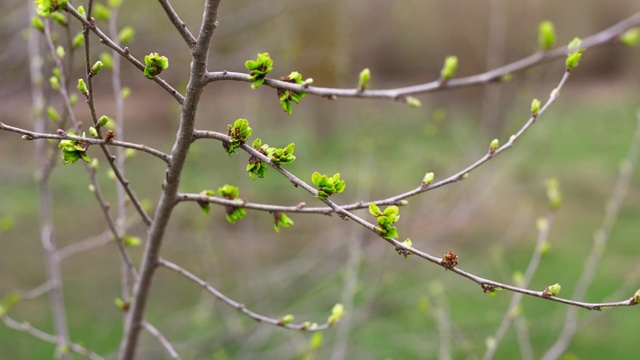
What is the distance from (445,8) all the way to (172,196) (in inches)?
218

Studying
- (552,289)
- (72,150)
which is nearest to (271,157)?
(72,150)

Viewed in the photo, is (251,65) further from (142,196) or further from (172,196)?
(142,196)

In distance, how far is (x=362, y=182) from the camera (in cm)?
356

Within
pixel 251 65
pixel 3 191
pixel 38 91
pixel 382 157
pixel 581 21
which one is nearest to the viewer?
pixel 251 65

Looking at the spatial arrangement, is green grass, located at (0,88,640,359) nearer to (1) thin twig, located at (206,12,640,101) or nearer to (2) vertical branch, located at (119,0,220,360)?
(2) vertical branch, located at (119,0,220,360)

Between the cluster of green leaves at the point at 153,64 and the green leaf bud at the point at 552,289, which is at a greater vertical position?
the cluster of green leaves at the point at 153,64

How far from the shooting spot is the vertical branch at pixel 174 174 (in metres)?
1.01

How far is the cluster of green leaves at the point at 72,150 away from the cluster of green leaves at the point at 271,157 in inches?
10.3

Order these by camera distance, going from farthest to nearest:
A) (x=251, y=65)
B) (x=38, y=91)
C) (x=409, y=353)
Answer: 1. (x=409, y=353)
2. (x=38, y=91)
3. (x=251, y=65)

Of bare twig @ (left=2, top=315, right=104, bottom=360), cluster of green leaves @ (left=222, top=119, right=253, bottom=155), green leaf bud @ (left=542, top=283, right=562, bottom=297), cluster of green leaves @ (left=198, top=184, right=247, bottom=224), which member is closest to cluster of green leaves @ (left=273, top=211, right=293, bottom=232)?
cluster of green leaves @ (left=198, top=184, right=247, bottom=224)

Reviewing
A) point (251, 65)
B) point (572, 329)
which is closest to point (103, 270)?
point (572, 329)

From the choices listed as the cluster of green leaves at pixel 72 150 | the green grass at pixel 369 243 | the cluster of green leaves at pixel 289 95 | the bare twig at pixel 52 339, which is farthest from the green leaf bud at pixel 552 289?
the green grass at pixel 369 243

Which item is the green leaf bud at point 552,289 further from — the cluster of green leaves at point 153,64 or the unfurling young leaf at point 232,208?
the cluster of green leaves at point 153,64

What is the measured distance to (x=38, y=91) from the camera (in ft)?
7.72
